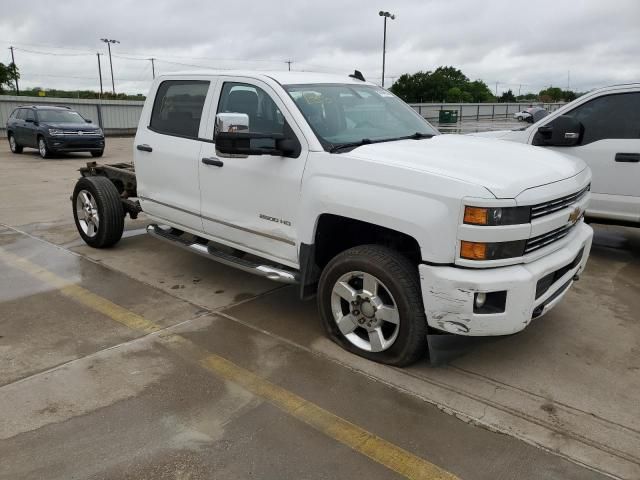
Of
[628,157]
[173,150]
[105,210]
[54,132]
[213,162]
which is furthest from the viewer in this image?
[54,132]

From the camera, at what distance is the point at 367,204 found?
3400 mm

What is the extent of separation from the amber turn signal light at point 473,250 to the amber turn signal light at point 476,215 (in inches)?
4.7

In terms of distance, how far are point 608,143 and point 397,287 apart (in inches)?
144

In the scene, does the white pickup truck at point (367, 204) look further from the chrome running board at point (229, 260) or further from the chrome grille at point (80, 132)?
the chrome grille at point (80, 132)

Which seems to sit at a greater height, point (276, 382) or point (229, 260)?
point (229, 260)

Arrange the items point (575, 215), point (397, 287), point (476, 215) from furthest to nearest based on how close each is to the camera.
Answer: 1. point (575, 215)
2. point (397, 287)
3. point (476, 215)

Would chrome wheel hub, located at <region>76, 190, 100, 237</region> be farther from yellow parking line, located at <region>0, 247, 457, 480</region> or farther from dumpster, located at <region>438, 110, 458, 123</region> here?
dumpster, located at <region>438, 110, 458, 123</region>

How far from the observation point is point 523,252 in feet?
10.5

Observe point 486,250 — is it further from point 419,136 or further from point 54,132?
point 54,132

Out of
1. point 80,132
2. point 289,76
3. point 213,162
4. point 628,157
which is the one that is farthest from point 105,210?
point 80,132

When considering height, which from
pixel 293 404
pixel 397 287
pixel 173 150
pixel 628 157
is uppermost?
pixel 173 150

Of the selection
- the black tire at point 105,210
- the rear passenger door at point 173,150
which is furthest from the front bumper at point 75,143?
the rear passenger door at point 173,150

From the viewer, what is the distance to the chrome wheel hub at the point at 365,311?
11.6 feet

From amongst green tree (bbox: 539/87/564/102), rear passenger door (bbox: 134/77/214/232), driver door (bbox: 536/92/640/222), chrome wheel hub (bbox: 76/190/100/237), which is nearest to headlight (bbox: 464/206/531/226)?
rear passenger door (bbox: 134/77/214/232)
